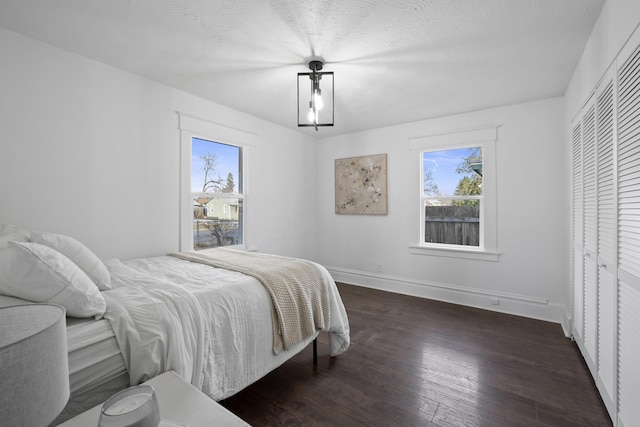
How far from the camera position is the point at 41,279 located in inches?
46.6

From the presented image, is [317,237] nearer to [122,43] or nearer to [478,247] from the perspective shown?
[478,247]

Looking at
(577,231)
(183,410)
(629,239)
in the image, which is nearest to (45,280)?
(183,410)

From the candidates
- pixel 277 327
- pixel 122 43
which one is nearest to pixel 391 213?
pixel 277 327

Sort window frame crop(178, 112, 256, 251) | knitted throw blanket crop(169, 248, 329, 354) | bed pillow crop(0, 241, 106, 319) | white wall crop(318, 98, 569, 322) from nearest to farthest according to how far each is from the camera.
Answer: bed pillow crop(0, 241, 106, 319), knitted throw blanket crop(169, 248, 329, 354), window frame crop(178, 112, 256, 251), white wall crop(318, 98, 569, 322)

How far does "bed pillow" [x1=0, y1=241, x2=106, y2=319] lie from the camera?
117 cm

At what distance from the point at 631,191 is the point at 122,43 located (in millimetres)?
3376

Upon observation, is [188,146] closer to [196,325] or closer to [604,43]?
[196,325]

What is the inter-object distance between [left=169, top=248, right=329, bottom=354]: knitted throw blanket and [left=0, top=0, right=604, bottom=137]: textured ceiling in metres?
1.70

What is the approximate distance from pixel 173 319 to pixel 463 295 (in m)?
3.52

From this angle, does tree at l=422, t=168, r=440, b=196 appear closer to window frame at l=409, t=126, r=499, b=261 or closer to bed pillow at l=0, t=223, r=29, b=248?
window frame at l=409, t=126, r=499, b=261

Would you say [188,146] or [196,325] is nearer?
[196,325]

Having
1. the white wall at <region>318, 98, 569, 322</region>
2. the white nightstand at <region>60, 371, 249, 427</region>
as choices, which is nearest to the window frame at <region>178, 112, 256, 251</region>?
the white wall at <region>318, 98, 569, 322</region>

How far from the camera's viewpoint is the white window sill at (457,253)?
141 inches

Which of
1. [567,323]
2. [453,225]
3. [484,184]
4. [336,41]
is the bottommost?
[567,323]
